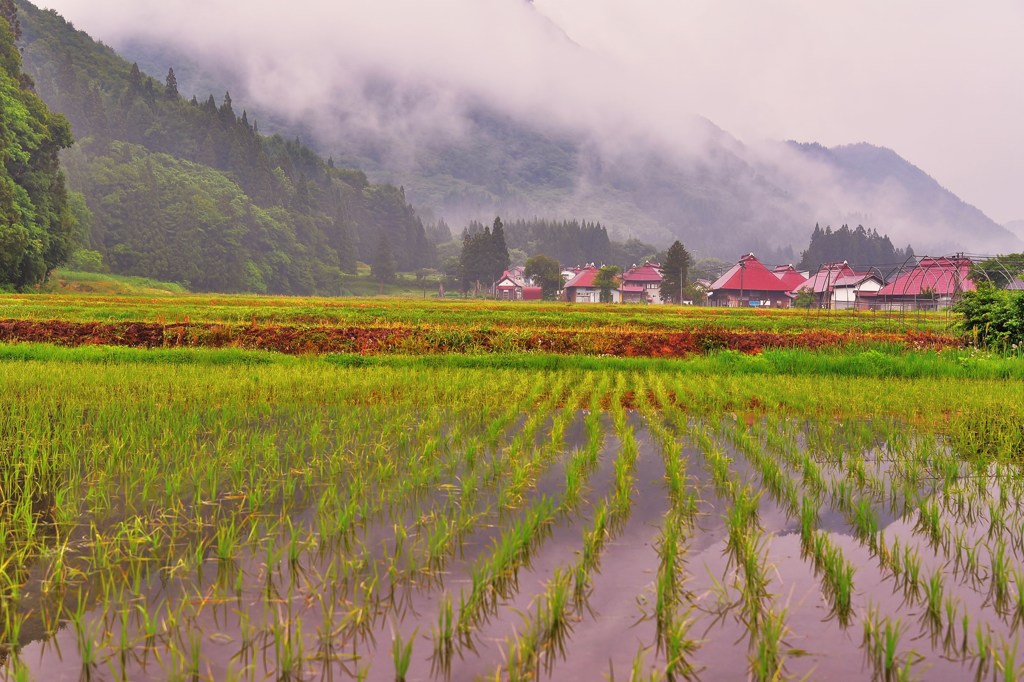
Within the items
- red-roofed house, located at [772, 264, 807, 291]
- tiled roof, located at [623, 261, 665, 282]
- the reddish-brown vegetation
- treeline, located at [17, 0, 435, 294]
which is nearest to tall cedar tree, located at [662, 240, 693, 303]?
red-roofed house, located at [772, 264, 807, 291]

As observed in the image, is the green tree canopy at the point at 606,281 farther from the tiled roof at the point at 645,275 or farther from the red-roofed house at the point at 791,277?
the red-roofed house at the point at 791,277

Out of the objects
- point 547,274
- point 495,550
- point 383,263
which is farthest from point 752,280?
point 495,550

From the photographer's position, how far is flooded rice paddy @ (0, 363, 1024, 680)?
3025mm

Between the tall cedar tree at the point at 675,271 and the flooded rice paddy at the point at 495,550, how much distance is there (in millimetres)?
83921

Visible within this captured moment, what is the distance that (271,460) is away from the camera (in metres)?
6.29

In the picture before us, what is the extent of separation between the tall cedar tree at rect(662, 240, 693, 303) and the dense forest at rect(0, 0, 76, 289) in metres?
70.3

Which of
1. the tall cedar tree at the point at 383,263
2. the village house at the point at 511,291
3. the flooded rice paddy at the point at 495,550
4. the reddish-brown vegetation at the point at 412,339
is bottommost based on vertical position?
the flooded rice paddy at the point at 495,550

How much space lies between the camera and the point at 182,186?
8375 centimetres

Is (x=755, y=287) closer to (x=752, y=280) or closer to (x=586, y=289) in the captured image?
(x=752, y=280)

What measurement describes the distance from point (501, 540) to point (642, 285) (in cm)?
10961

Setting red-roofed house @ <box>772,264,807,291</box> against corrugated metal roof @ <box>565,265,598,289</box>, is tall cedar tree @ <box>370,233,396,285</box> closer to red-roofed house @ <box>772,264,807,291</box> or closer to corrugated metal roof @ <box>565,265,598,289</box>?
corrugated metal roof @ <box>565,265,598,289</box>

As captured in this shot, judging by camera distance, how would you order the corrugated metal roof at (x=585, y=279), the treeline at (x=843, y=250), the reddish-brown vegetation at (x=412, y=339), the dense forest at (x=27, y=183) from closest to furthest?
1. the reddish-brown vegetation at (x=412, y=339)
2. the dense forest at (x=27, y=183)
3. the corrugated metal roof at (x=585, y=279)
4. the treeline at (x=843, y=250)

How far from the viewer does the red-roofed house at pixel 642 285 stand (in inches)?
4331

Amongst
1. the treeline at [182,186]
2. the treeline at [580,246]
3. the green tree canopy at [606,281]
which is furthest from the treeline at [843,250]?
the treeline at [182,186]
